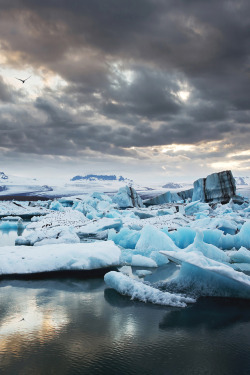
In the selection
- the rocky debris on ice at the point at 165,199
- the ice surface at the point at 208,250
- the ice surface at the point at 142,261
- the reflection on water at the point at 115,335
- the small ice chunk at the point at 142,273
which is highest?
the rocky debris on ice at the point at 165,199

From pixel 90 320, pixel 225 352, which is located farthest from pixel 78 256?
pixel 225 352

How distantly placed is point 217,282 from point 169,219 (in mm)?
10293

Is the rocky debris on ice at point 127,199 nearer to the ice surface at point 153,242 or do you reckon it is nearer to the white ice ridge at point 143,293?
the ice surface at point 153,242

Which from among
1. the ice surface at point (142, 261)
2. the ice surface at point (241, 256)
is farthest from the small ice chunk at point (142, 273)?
the ice surface at point (241, 256)

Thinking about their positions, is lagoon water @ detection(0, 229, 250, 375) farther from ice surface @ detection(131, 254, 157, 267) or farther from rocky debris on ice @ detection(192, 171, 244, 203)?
rocky debris on ice @ detection(192, 171, 244, 203)

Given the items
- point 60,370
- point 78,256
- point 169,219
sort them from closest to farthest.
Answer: point 60,370, point 78,256, point 169,219

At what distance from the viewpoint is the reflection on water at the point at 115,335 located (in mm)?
3365

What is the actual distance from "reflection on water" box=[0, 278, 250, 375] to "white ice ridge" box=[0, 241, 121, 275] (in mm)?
1035

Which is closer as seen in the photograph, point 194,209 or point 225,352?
point 225,352

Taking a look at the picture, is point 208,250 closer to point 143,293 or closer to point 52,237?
point 143,293

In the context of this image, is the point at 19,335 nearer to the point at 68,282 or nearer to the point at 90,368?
the point at 90,368

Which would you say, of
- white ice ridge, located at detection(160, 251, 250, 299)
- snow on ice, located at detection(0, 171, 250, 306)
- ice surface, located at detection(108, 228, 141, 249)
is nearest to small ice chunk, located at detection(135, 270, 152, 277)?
snow on ice, located at detection(0, 171, 250, 306)

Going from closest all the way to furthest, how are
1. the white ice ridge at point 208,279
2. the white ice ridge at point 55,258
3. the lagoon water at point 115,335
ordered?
the lagoon water at point 115,335
the white ice ridge at point 208,279
the white ice ridge at point 55,258

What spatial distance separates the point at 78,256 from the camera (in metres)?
7.23
